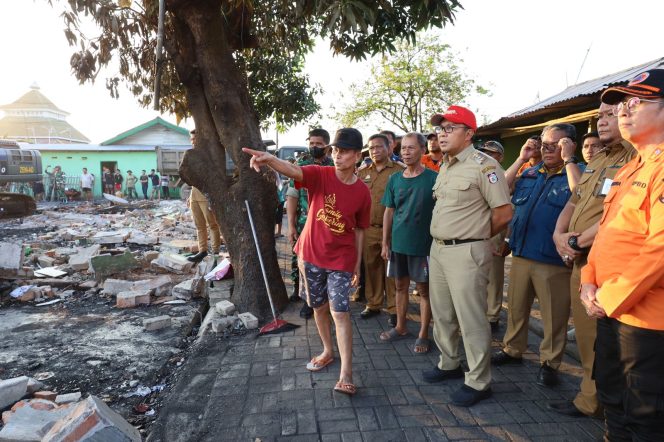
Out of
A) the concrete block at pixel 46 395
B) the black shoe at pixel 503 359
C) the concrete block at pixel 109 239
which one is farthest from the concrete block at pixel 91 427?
the concrete block at pixel 109 239

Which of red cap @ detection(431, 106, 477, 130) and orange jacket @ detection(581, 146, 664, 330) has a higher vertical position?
red cap @ detection(431, 106, 477, 130)

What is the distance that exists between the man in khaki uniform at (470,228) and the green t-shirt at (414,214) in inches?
26.9

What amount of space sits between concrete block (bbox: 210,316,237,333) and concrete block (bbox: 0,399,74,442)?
1.62 metres

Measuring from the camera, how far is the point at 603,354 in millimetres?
2096

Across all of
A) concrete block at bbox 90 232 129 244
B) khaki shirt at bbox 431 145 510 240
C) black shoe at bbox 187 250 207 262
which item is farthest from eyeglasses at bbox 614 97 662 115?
concrete block at bbox 90 232 129 244

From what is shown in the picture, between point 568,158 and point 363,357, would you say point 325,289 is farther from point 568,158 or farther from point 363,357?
point 568,158

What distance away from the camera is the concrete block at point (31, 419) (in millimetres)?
2535

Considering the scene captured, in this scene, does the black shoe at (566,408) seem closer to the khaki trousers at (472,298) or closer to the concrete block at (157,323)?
the khaki trousers at (472,298)

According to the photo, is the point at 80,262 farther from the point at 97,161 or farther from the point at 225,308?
the point at 97,161

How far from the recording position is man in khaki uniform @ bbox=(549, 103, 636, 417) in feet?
8.94

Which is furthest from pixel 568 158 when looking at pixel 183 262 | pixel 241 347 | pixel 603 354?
pixel 183 262

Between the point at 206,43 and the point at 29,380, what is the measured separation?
388 centimetres

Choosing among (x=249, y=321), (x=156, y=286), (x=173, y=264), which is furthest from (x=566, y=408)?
(x=173, y=264)

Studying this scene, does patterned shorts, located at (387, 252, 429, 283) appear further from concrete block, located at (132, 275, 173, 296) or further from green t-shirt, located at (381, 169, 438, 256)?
concrete block, located at (132, 275, 173, 296)
